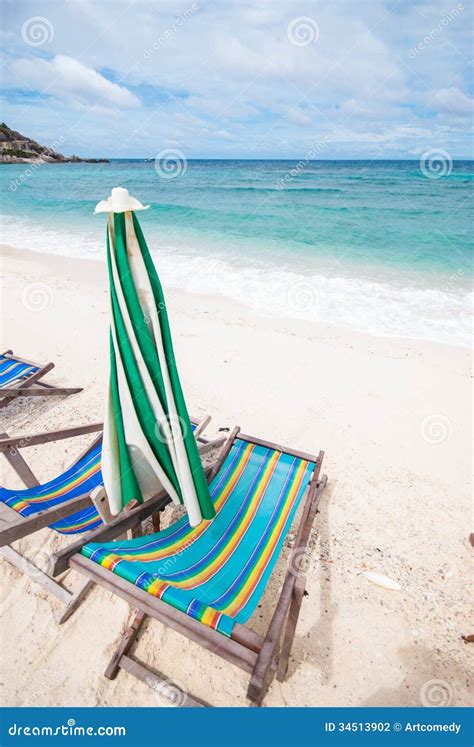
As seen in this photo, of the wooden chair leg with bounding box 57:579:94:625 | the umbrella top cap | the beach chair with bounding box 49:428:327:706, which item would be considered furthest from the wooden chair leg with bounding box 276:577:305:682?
the umbrella top cap

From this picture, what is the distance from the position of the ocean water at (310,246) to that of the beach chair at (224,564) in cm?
531

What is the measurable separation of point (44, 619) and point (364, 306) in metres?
8.34

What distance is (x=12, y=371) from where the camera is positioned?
16.3 feet

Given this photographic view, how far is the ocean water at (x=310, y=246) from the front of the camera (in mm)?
8953

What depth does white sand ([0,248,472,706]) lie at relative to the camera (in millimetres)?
2402

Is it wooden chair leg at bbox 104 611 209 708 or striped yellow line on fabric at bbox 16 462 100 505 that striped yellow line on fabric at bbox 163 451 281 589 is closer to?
wooden chair leg at bbox 104 611 209 708

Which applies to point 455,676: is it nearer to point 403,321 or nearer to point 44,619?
point 44,619

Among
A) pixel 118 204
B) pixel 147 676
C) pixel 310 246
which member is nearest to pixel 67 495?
pixel 147 676

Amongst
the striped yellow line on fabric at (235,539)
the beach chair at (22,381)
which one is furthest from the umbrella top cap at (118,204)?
the beach chair at (22,381)

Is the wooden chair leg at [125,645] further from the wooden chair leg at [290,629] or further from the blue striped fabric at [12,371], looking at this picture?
the blue striped fabric at [12,371]

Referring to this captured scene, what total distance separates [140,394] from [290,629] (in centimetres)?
159

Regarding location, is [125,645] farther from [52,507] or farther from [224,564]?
[52,507]

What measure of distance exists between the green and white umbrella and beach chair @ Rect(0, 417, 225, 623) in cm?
33

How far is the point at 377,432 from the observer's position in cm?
472
